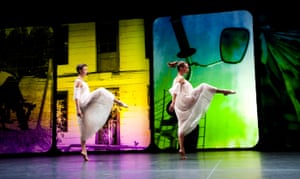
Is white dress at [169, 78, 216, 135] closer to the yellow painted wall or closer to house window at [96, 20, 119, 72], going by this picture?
the yellow painted wall

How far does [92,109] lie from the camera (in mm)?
5027

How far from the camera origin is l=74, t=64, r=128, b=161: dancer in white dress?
195 inches

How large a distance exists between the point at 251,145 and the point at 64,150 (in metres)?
3.21

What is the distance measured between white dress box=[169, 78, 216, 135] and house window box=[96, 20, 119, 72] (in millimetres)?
2141

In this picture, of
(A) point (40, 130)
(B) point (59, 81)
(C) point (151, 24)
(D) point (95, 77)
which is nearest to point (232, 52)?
(C) point (151, 24)

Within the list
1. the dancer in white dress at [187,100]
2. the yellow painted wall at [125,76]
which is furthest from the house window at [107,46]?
the dancer in white dress at [187,100]

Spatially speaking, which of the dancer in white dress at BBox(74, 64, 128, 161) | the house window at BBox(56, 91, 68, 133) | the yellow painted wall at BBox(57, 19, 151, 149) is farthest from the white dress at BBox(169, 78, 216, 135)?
the house window at BBox(56, 91, 68, 133)

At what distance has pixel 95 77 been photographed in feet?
21.9

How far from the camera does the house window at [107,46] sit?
666 cm

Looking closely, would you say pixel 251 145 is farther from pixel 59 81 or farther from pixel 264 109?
pixel 59 81

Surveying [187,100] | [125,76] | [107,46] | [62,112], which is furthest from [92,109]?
[107,46]

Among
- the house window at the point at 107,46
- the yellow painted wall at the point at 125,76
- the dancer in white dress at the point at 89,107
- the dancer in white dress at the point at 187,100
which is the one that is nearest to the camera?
the dancer in white dress at the point at 187,100

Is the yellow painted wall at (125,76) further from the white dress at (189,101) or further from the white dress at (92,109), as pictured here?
the white dress at (189,101)

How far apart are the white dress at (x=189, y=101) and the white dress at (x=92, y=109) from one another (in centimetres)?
94
